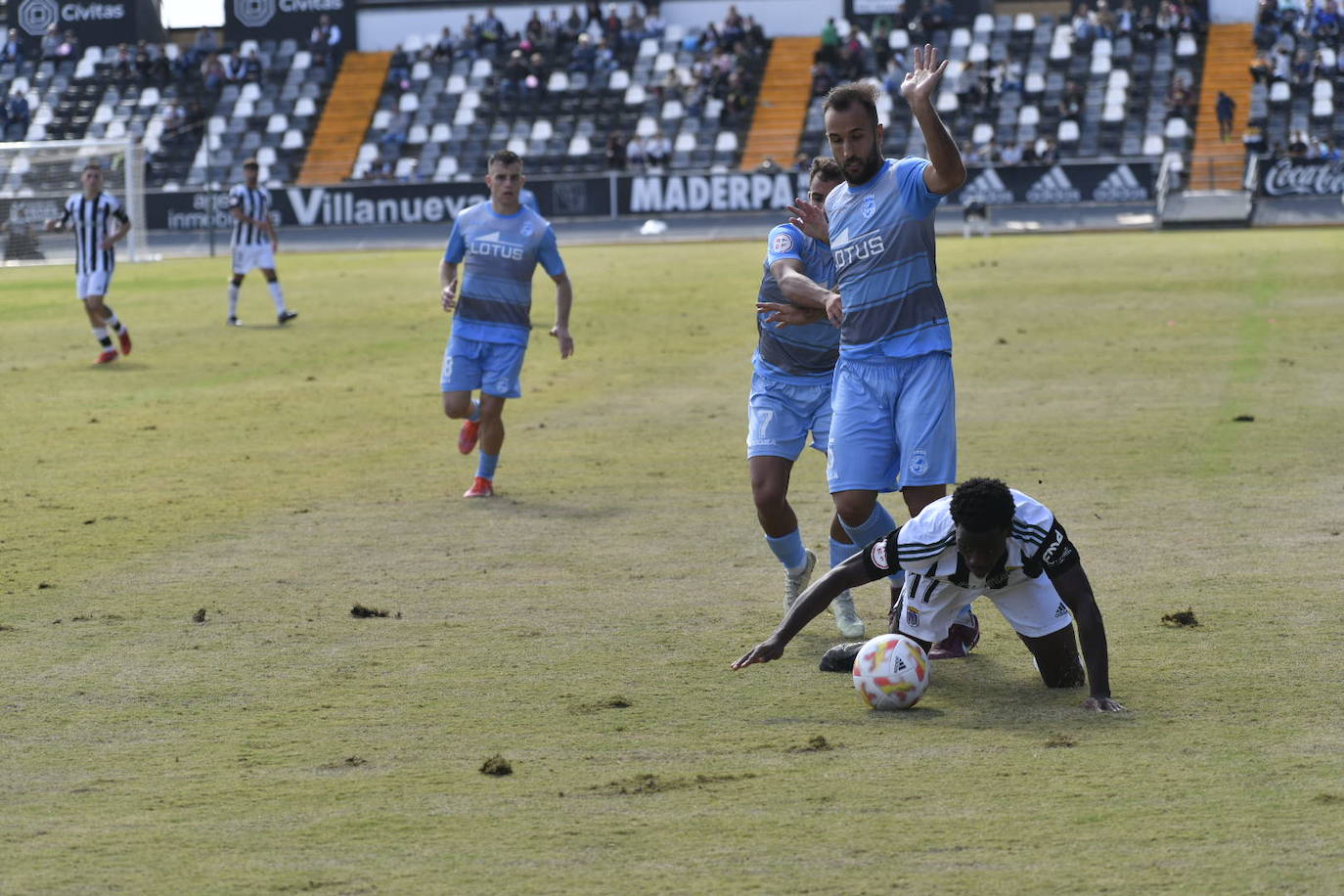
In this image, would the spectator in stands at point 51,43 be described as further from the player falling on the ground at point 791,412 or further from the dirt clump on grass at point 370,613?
the player falling on the ground at point 791,412

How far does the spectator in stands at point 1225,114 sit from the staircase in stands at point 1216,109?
111mm

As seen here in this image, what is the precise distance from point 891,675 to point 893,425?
110 cm

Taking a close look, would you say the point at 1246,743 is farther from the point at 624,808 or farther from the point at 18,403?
the point at 18,403

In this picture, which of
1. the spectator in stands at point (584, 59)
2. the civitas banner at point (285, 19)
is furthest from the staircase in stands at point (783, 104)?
the civitas banner at point (285, 19)

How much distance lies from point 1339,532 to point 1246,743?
428 cm

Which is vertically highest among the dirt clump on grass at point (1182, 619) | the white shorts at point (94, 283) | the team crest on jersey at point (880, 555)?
the team crest on jersey at point (880, 555)

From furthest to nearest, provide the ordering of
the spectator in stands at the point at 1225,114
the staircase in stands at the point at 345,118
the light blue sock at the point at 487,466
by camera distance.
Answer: the staircase in stands at the point at 345,118
the spectator in stands at the point at 1225,114
the light blue sock at the point at 487,466

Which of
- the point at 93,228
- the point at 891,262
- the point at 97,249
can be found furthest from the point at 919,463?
the point at 93,228

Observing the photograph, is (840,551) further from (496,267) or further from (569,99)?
(569,99)

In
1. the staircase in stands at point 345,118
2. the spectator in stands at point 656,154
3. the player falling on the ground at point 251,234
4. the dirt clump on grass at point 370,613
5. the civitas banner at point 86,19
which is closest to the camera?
the dirt clump on grass at point 370,613

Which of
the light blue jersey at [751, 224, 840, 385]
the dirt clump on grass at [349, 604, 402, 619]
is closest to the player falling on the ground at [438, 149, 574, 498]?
the dirt clump on grass at [349, 604, 402, 619]

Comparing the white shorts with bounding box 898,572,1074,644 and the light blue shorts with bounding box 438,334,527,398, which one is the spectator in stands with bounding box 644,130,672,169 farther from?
the white shorts with bounding box 898,572,1074,644

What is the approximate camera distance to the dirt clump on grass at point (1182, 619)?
758cm

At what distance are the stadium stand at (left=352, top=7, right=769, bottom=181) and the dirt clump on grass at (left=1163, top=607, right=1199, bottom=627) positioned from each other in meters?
42.0
